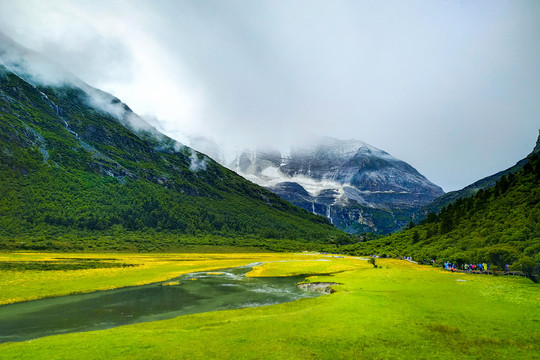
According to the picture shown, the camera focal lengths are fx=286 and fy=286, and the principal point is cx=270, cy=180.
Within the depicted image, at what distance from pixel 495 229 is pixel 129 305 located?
86498 mm

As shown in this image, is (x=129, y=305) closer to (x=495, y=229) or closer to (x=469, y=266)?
(x=469, y=266)

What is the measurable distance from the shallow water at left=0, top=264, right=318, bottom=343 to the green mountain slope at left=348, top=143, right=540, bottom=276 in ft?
139

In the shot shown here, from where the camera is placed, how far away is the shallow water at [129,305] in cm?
3262

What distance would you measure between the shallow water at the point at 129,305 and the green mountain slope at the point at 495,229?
4232 cm

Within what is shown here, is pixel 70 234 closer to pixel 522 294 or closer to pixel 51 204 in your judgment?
pixel 51 204

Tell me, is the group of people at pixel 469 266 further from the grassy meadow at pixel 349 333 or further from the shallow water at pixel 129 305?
the shallow water at pixel 129 305

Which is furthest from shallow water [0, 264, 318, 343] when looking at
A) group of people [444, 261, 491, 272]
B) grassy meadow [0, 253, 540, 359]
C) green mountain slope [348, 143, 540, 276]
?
green mountain slope [348, 143, 540, 276]

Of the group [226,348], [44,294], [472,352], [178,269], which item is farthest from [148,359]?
[178,269]

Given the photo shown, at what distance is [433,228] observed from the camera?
123750 millimetres

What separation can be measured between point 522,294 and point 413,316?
18522 mm

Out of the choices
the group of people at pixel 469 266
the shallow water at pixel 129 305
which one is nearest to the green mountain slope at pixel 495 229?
the group of people at pixel 469 266

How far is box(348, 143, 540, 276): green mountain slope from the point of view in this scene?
197 ft

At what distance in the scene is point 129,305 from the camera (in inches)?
1721

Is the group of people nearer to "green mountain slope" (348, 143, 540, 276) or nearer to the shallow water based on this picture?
"green mountain slope" (348, 143, 540, 276)
